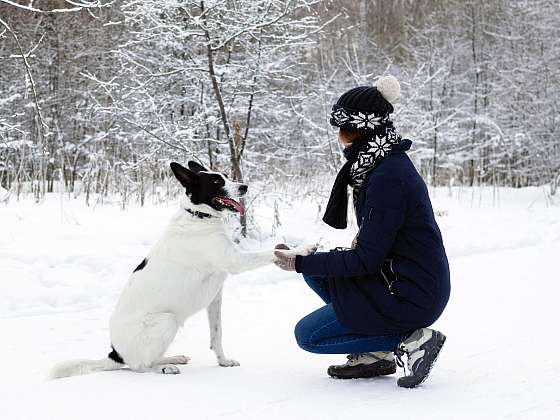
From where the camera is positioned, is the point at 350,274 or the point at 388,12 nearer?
the point at 350,274

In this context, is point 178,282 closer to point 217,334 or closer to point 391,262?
point 217,334

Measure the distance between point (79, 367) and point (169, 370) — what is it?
451mm

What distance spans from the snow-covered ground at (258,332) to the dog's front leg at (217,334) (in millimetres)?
81

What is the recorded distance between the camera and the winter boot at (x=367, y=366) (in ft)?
9.98

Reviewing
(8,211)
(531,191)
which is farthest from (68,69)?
(531,191)

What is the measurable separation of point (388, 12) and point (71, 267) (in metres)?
25.1

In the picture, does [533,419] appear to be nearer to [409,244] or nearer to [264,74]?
[409,244]

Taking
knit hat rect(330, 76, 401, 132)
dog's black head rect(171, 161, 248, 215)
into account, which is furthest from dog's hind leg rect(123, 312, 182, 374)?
knit hat rect(330, 76, 401, 132)

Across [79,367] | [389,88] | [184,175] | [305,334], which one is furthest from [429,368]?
[79,367]

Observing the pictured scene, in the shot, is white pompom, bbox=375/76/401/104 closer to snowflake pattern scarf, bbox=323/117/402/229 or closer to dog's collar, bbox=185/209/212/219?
snowflake pattern scarf, bbox=323/117/402/229

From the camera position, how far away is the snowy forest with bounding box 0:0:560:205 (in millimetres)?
6730

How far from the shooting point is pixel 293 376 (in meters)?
3.14

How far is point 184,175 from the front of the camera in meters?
3.42

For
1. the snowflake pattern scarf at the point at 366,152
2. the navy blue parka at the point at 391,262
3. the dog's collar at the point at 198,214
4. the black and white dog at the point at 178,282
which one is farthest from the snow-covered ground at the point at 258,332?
the snowflake pattern scarf at the point at 366,152
